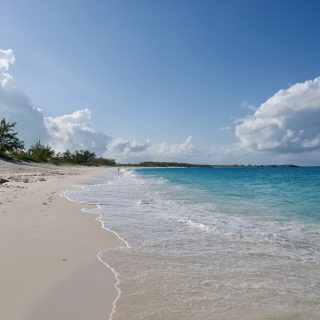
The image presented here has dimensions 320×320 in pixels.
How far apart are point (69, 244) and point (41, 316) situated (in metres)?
3.78

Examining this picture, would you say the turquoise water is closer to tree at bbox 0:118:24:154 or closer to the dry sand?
the dry sand

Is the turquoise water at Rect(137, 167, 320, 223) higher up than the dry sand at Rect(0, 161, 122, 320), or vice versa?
the turquoise water at Rect(137, 167, 320, 223)

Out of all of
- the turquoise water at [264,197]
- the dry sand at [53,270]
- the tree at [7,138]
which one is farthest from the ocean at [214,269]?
the tree at [7,138]

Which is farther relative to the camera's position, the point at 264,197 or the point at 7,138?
the point at 7,138

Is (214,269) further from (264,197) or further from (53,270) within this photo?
(264,197)

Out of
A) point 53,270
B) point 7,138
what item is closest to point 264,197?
point 53,270

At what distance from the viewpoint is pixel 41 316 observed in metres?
4.18

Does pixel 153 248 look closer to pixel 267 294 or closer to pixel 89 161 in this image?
pixel 267 294

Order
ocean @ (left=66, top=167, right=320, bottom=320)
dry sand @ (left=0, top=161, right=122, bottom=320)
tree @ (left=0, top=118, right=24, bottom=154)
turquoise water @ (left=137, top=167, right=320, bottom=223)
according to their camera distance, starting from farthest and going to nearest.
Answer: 1. tree @ (left=0, top=118, right=24, bottom=154)
2. turquoise water @ (left=137, top=167, right=320, bottom=223)
3. ocean @ (left=66, top=167, right=320, bottom=320)
4. dry sand @ (left=0, top=161, right=122, bottom=320)

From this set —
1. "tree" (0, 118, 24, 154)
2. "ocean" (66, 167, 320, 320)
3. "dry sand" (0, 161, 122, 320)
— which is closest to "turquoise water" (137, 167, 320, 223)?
"ocean" (66, 167, 320, 320)

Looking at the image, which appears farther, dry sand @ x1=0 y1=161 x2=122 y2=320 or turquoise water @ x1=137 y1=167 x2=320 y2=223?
turquoise water @ x1=137 y1=167 x2=320 y2=223

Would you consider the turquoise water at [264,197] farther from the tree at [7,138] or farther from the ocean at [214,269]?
the tree at [7,138]

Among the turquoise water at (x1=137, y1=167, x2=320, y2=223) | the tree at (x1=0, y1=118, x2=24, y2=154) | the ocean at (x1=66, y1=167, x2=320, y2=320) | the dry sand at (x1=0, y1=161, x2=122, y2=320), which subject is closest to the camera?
the dry sand at (x1=0, y1=161, x2=122, y2=320)

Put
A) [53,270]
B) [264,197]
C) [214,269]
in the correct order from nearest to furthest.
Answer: [53,270] → [214,269] → [264,197]
